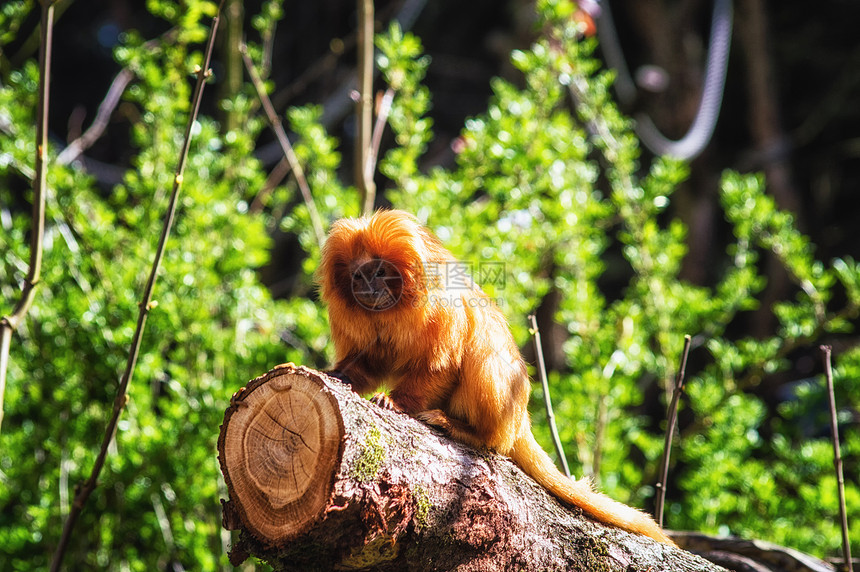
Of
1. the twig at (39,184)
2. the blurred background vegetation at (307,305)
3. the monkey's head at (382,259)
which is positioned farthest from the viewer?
the blurred background vegetation at (307,305)

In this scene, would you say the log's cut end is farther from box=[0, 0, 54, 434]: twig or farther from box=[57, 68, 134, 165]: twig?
box=[57, 68, 134, 165]: twig

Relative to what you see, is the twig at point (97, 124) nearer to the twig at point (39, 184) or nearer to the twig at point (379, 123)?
the twig at point (379, 123)

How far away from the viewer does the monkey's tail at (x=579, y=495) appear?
7.07ft

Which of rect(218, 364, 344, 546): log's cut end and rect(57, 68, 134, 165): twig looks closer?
rect(218, 364, 344, 546): log's cut end

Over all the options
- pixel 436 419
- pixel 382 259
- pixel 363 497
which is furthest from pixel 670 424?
pixel 363 497

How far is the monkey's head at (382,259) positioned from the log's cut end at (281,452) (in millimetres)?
597

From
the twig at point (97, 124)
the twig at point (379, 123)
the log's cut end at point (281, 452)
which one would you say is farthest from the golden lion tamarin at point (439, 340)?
the twig at point (97, 124)

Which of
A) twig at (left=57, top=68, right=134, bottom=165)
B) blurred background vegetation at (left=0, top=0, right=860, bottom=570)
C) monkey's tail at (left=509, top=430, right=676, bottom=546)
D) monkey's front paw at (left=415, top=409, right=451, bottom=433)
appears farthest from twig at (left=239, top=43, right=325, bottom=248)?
monkey's tail at (left=509, top=430, right=676, bottom=546)

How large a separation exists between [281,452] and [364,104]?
80.4 inches

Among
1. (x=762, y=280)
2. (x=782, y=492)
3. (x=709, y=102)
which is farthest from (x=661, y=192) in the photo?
(x=709, y=102)

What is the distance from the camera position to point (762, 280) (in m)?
3.58

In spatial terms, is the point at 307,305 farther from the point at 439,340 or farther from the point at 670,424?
the point at 670,424

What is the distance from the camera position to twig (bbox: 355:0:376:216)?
337cm

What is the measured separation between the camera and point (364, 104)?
3.38 metres
